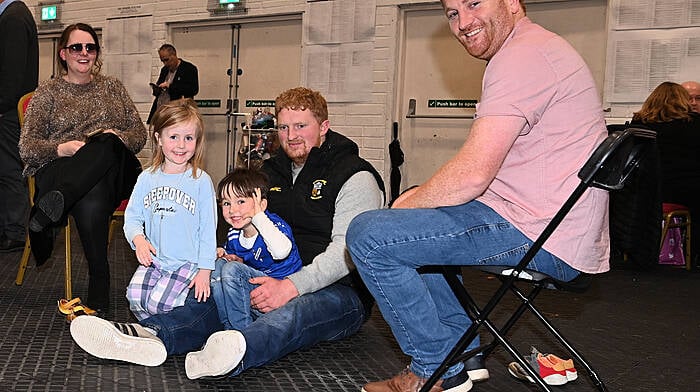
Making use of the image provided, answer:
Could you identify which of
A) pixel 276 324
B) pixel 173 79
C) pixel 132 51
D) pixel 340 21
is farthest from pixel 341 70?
pixel 276 324

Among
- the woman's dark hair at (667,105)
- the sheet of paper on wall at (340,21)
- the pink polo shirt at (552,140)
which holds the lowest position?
the pink polo shirt at (552,140)

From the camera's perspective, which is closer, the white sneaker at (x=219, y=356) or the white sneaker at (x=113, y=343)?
the white sneaker at (x=219, y=356)

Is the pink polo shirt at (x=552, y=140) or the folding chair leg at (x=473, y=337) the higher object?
the pink polo shirt at (x=552, y=140)

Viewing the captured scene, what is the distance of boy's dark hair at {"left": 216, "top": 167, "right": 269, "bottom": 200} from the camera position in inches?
101

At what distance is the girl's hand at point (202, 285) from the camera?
250 cm

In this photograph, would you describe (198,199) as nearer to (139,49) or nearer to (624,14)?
(624,14)

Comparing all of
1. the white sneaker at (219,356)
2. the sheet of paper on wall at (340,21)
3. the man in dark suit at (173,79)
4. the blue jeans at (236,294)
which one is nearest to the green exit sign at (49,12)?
the man in dark suit at (173,79)

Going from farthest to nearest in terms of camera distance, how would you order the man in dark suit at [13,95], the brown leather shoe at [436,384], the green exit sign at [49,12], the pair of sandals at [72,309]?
the green exit sign at [49,12] < the man in dark suit at [13,95] < the pair of sandals at [72,309] < the brown leather shoe at [436,384]

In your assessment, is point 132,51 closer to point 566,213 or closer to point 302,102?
point 302,102

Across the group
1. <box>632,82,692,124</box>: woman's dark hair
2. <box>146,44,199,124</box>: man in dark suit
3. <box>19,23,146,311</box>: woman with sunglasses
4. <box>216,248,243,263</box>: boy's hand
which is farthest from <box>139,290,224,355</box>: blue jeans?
<box>146,44,199,124</box>: man in dark suit

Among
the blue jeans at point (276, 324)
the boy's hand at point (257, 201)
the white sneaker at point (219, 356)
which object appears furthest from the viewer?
the boy's hand at point (257, 201)

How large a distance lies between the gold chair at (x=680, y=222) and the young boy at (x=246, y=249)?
3347mm

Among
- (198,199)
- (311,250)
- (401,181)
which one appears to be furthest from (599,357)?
(401,181)

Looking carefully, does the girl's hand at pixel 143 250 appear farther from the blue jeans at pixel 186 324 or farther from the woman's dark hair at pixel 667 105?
the woman's dark hair at pixel 667 105
